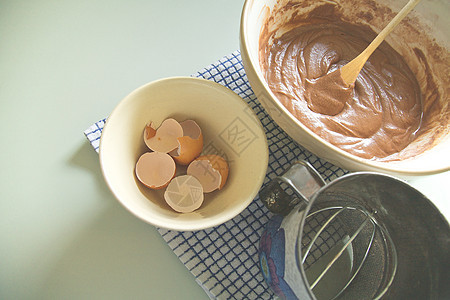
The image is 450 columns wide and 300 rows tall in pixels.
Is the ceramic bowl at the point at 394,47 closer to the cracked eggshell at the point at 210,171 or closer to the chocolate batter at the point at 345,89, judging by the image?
the chocolate batter at the point at 345,89

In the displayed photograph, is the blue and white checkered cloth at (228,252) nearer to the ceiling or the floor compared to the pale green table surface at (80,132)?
nearer to the floor

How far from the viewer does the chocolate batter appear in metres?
0.71

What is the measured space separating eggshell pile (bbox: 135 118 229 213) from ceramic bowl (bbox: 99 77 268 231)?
0.02m

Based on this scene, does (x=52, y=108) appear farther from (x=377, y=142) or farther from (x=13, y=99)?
Answer: (x=377, y=142)

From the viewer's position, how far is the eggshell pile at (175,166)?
24.7 inches

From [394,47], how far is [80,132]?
0.76m

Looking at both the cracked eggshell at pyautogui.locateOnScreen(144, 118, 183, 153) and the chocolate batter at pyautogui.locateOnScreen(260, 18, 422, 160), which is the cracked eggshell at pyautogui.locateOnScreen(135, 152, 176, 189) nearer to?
the cracked eggshell at pyautogui.locateOnScreen(144, 118, 183, 153)

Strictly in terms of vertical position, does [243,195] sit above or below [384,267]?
above

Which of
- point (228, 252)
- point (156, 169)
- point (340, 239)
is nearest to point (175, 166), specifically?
point (156, 169)

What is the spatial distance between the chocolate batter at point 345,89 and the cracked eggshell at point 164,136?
216 millimetres

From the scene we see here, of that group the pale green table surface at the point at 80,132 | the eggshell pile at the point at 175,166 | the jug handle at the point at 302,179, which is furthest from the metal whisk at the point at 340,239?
the pale green table surface at the point at 80,132

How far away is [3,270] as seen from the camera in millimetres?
629

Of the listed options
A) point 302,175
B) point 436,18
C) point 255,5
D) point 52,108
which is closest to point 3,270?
point 52,108

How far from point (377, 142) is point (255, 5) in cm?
38
